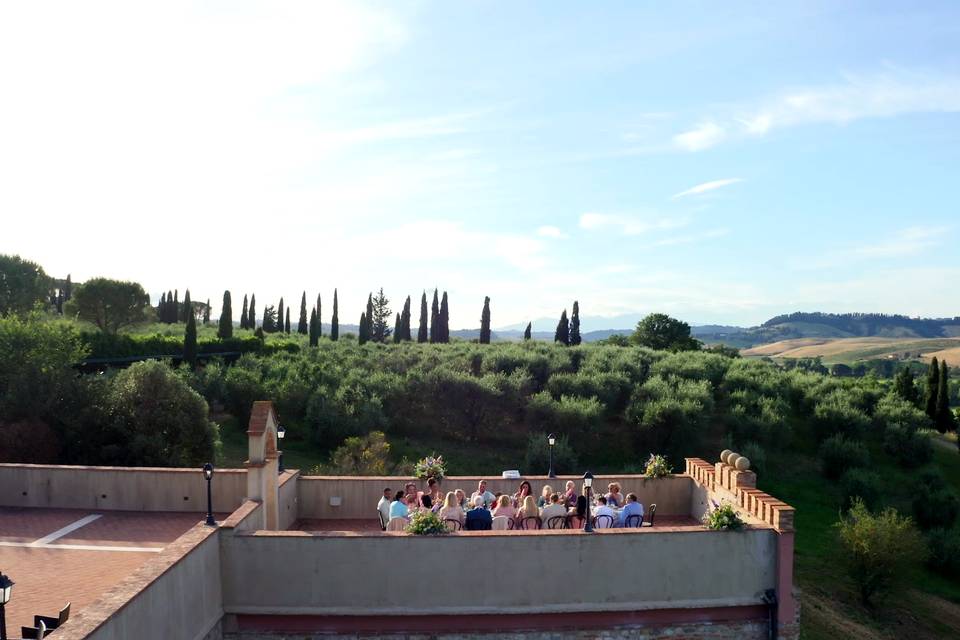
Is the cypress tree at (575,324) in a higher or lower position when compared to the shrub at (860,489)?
higher

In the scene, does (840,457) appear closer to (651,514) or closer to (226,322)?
(651,514)

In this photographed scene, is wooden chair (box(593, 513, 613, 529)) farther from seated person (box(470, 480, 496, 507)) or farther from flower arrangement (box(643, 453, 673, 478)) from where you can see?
flower arrangement (box(643, 453, 673, 478))

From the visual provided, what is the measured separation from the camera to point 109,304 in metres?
52.3

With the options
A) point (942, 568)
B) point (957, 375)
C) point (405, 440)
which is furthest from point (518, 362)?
point (957, 375)

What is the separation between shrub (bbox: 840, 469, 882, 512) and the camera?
26922 mm

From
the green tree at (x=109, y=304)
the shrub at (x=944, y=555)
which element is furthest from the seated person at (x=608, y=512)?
the green tree at (x=109, y=304)

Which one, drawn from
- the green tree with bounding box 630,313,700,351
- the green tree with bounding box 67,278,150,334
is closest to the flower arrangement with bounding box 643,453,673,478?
the green tree with bounding box 630,313,700,351

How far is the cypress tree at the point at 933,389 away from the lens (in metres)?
44.1

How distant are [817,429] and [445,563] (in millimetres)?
28999

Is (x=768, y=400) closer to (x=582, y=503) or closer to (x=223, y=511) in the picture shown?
(x=582, y=503)

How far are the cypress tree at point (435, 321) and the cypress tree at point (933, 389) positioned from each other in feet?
127

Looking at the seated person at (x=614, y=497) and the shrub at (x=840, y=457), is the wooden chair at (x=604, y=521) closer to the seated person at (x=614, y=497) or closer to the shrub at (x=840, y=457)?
the seated person at (x=614, y=497)

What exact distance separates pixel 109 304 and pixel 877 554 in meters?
50.8

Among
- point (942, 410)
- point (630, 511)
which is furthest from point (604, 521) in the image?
point (942, 410)
